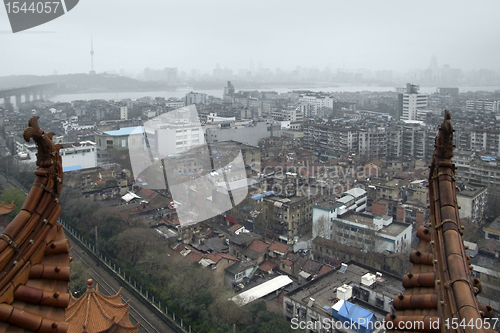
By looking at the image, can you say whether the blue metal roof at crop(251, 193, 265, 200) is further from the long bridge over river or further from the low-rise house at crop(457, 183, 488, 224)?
the long bridge over river

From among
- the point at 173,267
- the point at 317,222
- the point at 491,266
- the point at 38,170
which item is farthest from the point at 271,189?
the point at 38,170

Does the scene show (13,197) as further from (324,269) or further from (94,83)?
(94,83)

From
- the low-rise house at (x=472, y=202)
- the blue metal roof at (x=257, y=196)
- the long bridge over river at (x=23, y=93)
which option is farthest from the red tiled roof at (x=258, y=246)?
the long bridge over river at (x=23, y=93)

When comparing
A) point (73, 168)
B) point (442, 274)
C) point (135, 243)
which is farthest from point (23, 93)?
point (442, 274)

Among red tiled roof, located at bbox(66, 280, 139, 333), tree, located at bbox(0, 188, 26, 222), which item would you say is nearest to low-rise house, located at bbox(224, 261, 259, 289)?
red tiled roof, located at bbox(66, 280, 139, 333)

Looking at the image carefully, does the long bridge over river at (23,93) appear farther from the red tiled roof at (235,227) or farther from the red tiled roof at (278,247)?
the red tiled roof at (278,247)
